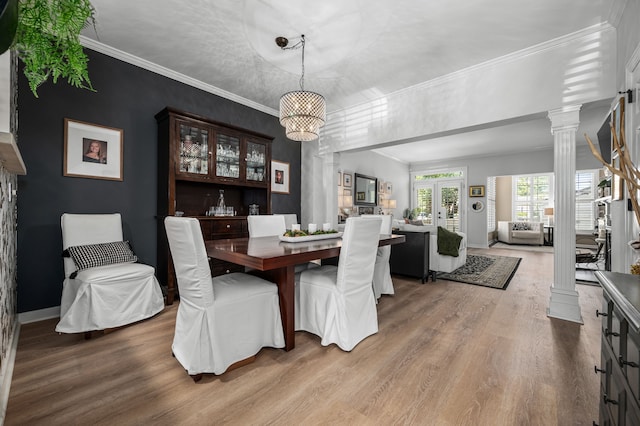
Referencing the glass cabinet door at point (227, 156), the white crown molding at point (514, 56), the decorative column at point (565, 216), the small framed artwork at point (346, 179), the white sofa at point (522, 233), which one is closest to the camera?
the white crown molding at point (514, 56)

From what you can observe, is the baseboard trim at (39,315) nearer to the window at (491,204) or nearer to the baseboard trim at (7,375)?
the baseboard trim at (7,375)

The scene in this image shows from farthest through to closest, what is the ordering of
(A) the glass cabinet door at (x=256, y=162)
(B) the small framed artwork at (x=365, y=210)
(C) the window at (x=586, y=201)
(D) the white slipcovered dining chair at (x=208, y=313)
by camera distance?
(C) the window at (x=586, y=201) < (B) the small framed artwork at (x=365, y=210) < (A) the glass cabinet door at (x=256, y=162) < (D) the white slipcovered dining chair at (x=208, y=313)

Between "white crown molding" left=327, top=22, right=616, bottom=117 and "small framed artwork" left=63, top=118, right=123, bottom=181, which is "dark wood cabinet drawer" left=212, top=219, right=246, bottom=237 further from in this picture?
"white crown molding" left=327, top=22, right=616, bottom=117

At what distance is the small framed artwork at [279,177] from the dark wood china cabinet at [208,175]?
0.50 meters

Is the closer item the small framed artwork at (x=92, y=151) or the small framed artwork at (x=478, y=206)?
the small framed artwork at (x=92, y=151)

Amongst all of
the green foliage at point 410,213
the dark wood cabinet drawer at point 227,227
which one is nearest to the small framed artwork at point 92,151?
the dark wood cabinet drawer at point 227,227

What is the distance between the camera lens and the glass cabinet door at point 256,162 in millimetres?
3744

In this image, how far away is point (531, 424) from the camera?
1342 millimetres

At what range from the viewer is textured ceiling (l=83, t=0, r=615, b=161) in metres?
2.29

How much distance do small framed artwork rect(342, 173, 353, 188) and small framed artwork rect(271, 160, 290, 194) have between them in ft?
5.75

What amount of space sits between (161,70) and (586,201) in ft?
33.2

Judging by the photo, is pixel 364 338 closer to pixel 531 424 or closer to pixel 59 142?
pixel 531 424

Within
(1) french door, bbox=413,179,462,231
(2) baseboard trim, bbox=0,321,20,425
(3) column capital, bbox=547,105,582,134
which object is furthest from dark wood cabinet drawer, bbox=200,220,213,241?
(1) french door, bbox=413,179,462,231

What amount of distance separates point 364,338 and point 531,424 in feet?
3.54
